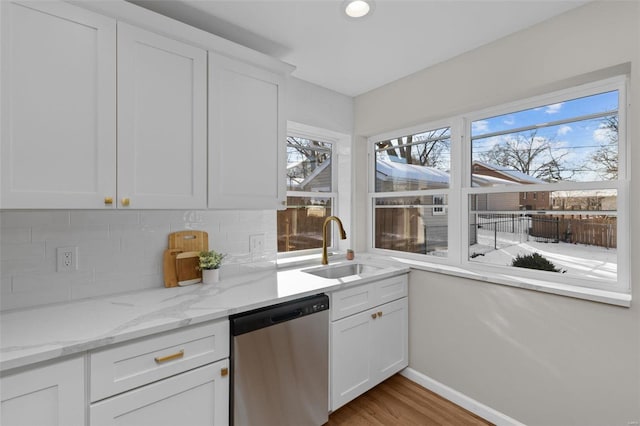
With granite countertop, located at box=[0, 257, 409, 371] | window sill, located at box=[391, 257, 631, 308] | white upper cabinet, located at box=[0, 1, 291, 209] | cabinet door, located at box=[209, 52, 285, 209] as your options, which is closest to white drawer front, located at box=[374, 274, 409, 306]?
window sill, located at box=[391, 257, 631, 308]

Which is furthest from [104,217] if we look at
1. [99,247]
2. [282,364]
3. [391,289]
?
[391,289]

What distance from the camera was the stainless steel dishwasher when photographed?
1.48m

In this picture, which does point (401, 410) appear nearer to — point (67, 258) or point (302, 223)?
point (302, 223)

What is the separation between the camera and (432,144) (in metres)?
2.53

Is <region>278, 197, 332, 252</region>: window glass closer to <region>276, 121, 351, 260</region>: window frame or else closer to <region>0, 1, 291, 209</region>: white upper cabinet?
<region>276, 121, 351, 260</region>: window frame

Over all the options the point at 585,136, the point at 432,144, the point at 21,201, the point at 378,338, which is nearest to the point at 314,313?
the point at 378,338

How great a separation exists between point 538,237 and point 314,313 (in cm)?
150

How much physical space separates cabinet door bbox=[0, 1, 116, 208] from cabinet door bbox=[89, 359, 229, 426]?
82 cm

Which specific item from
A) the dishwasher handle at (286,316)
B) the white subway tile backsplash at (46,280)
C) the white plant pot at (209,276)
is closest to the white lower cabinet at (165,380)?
the dishwasher handle at (286,316)

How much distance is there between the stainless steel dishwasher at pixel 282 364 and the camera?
4.85 ft

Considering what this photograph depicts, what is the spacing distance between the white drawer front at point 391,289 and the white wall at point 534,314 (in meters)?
0.08

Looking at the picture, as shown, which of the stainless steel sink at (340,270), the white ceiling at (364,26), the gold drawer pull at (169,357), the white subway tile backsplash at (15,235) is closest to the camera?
the gold drawer pull at (169,357)

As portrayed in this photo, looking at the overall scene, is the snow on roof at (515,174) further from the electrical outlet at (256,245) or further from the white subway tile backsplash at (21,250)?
the white subway tile backsplash at (21,250)

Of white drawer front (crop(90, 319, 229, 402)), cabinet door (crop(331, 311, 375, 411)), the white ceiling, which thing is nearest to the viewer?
white drawer front (crop(90, 319, 229, 402))
